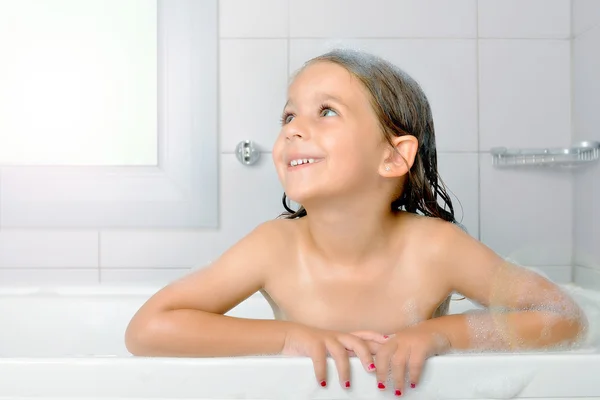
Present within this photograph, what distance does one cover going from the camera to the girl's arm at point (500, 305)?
0.82 metres

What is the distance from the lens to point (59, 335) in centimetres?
139

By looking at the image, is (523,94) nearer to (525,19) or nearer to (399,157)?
(525,19)

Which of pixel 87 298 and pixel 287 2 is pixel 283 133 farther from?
pixel 287 2

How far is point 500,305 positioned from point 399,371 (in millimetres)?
285

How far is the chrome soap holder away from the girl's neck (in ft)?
2.15

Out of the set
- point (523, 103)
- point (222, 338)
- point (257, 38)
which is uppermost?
point (257, 38)

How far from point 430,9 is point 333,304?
36.3 inches

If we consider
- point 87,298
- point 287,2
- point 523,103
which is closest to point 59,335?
point 87,298

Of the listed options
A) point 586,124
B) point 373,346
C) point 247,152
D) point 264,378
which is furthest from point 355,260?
point 586,124

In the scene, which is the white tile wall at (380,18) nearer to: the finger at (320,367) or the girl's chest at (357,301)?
the girl's chest at (357,301)

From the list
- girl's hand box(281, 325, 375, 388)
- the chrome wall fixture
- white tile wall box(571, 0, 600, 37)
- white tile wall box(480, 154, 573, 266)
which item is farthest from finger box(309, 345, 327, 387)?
white tile wall box(571, 0, 600, 37)

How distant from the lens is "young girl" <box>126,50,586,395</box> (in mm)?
830

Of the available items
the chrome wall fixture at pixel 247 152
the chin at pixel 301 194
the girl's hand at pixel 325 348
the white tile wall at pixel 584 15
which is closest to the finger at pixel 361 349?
the girl's hand at pixel 325 348

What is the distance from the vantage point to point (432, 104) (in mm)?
1639
